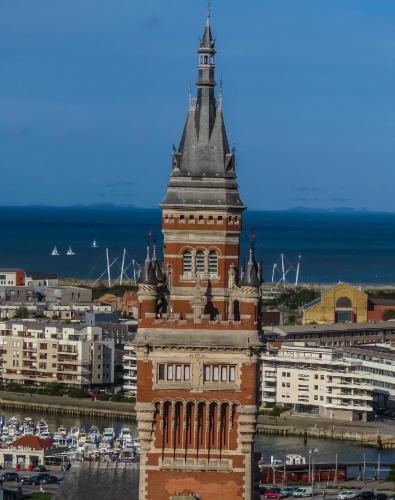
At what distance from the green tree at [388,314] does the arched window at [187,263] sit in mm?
106281

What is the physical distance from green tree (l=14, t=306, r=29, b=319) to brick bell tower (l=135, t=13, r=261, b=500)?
10509cm

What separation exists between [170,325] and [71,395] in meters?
80.0

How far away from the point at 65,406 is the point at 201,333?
251ft

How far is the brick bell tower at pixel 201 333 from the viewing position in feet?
153

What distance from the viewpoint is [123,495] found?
169 ft

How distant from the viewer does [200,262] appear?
154 feet

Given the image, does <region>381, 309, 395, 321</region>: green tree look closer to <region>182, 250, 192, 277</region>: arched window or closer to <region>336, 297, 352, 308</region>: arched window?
<region>336, 297, 352, 308</region>: arched window

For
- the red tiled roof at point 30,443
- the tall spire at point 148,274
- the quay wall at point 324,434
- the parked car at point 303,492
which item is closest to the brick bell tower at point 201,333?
the tall spire at point 148,274

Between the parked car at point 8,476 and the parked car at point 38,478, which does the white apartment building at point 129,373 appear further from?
the parked car at point 38,478

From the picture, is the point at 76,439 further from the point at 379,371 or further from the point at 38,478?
the point at 379,371

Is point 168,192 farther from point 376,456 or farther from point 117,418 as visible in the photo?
point 117,418

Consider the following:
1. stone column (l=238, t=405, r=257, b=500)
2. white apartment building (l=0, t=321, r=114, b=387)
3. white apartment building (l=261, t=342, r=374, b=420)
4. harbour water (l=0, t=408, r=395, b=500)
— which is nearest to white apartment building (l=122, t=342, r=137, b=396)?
white apartment building (l=0, t=321, r=114, b=387)

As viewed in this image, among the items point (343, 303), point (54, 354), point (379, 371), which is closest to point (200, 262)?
point (379, 371)

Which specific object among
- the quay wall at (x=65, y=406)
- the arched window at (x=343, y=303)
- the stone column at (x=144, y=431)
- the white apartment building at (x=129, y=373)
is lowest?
the stone column at (x=144, y=431)
